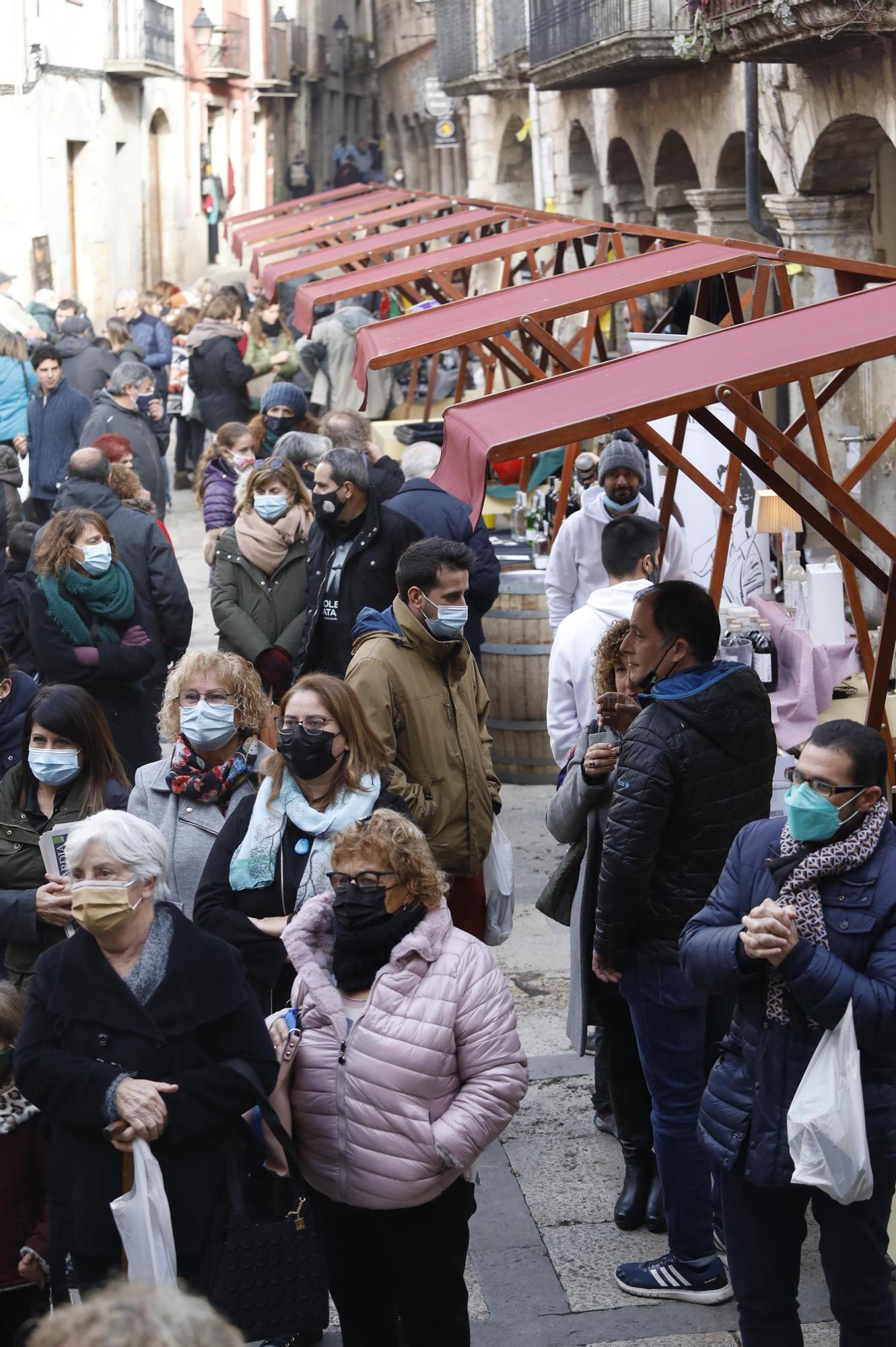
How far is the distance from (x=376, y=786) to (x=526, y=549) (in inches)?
209

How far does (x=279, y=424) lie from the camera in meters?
9.66

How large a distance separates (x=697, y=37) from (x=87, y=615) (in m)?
8.75

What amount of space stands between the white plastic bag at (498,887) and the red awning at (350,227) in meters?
10.8

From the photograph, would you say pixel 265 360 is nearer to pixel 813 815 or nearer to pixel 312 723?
pixel 312 723

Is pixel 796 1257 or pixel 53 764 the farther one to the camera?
pixel 53 764

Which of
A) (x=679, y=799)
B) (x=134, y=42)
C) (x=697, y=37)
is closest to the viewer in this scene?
(x=679, y=799)

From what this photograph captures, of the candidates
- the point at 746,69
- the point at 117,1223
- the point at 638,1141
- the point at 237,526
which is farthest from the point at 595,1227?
the point at 746,69

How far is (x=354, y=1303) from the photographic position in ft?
12.0

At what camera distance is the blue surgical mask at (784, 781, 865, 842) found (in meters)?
3.21

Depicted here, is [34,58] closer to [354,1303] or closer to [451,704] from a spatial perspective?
[451,704]

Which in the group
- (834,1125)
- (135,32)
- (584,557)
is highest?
(135,32)

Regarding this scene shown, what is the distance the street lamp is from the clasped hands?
38801 mm

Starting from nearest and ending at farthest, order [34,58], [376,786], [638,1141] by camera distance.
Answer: [376,786] → [638,1141] → [34,58]

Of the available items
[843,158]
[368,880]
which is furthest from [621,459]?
[843,158]
